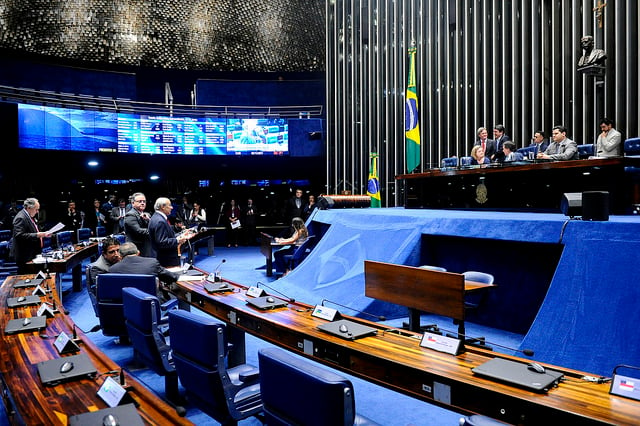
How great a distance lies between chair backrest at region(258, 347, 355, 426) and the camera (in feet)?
4.42

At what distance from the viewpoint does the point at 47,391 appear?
173cm

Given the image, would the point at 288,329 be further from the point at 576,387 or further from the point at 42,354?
the point at 576,387

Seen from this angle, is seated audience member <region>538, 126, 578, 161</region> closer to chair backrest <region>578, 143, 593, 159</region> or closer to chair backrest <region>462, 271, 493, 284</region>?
chair backrest <region>578, 143, 593, 159</region>

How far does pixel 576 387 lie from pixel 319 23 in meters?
15.0

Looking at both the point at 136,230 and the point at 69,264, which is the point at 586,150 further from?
the point at 69,264

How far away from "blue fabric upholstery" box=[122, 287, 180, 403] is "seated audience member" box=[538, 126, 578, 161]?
15.2 ft

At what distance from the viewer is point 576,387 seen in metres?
1.71

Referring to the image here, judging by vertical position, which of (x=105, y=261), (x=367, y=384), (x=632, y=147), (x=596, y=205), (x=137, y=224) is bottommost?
(x=367, y=384)

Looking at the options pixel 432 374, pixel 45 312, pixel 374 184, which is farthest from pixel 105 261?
pixel 374 184

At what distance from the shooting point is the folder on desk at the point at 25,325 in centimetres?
252

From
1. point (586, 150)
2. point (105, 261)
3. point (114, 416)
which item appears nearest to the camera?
point (114, 416)

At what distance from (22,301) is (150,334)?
121cm

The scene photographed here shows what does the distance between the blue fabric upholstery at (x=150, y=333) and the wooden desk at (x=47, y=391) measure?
0.36 meters

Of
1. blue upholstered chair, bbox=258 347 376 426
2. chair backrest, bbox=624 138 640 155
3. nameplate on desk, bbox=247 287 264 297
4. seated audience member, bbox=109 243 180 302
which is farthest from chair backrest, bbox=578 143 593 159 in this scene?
blue upholstered chair, bbox=258 347 376 426
